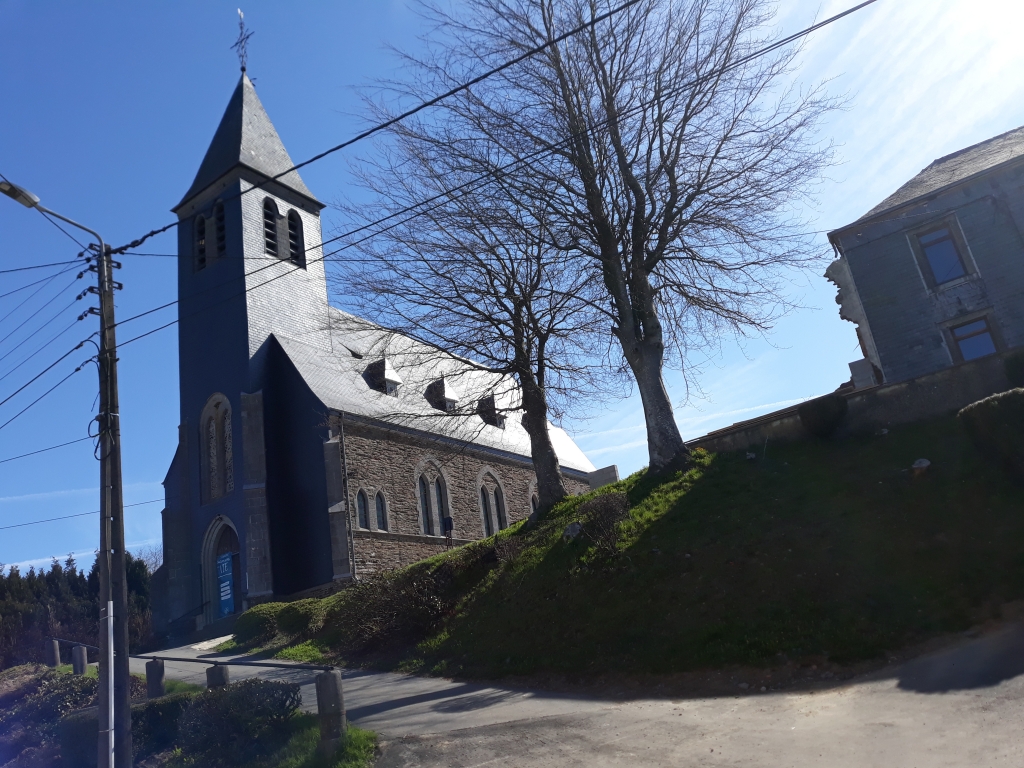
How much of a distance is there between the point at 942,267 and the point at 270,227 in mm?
24323

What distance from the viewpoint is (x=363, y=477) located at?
27094mm

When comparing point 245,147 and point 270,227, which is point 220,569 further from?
point 245,147

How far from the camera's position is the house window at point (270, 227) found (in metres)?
31.7

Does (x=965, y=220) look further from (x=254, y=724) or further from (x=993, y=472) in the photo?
(x=254, y=724)

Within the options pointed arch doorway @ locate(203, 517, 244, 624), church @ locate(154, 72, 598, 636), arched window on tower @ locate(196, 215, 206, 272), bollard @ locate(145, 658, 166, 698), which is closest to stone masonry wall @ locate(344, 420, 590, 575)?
church @ locate(154, 72, 598, 636)

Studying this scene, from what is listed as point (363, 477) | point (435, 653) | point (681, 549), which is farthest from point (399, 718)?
point (363, 477)

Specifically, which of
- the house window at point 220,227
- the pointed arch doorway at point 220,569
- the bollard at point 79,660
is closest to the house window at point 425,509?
the pointed arch doorway at point 220,569

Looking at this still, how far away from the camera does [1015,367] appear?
45.6ft

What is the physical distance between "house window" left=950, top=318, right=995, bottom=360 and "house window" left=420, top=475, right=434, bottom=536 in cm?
1847

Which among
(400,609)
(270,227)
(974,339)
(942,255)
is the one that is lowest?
(400,609)

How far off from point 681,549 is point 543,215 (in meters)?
7.55

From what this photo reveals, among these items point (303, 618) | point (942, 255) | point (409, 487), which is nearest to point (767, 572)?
point (303, 618)

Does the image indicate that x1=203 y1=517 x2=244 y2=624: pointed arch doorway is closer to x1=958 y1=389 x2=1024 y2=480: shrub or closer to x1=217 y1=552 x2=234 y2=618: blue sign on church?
x1=217 y1=552 x2=234 y2=618: blue sign on church

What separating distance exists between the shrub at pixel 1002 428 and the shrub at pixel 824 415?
3.21 m
